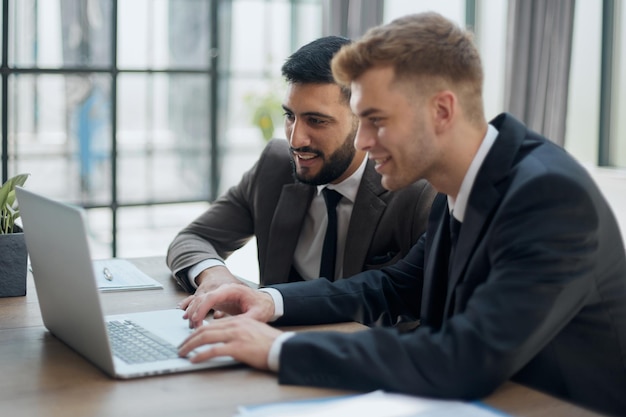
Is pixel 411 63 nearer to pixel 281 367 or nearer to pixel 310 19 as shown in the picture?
pixel 281 367

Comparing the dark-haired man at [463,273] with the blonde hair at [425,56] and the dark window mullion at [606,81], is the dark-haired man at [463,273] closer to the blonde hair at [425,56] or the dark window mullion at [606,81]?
the blonde hair at [425,56]

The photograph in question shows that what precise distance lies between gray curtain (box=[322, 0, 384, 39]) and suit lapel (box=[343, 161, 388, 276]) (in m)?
2.81

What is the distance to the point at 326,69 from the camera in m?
2.51

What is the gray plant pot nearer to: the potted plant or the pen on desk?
the potted plant

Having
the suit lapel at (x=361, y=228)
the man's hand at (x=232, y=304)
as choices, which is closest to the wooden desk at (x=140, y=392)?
the man's hand at (x=232, y=304)

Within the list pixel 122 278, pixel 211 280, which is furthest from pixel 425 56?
pixel 122 278

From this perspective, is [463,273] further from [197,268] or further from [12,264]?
[12,264]

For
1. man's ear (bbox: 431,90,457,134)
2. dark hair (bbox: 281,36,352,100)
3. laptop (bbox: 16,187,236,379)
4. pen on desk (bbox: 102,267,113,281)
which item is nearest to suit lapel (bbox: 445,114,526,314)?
man's ear (bbox: 431,90,457,134)

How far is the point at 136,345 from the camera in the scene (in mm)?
1709

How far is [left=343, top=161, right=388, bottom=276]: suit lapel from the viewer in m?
2.39

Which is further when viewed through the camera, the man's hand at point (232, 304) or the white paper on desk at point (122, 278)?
the white paper on desk at point (122, 278)

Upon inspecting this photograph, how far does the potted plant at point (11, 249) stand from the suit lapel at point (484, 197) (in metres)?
1.08

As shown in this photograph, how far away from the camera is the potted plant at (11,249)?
85.1 inches

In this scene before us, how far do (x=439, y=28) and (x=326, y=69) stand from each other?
78cm
